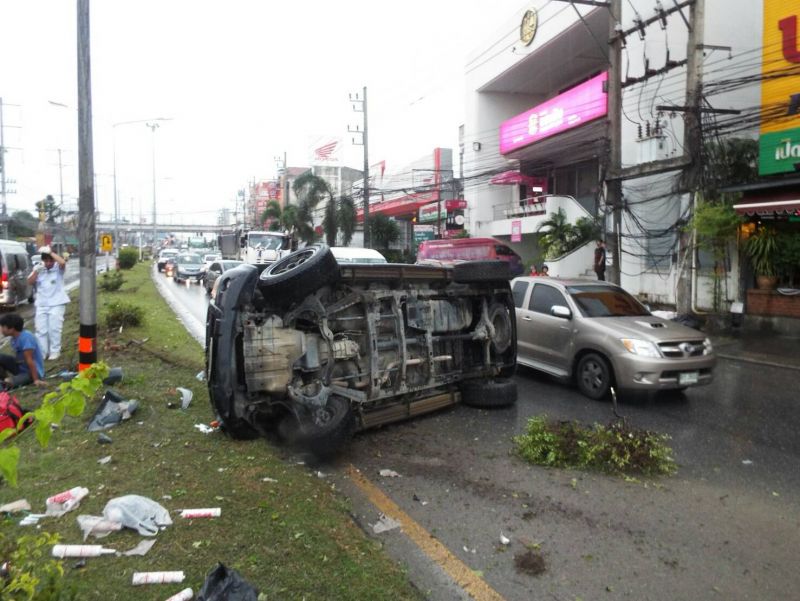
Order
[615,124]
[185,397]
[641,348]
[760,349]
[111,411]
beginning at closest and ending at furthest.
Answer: [111,411] < [185,397] < [641,348] < [760,349] < [615,124]

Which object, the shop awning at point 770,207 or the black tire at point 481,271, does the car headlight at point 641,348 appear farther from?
the shop awning at point 770,207

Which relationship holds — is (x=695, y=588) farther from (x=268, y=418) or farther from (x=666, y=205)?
(x=666, y=205)

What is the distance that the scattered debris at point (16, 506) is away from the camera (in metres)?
3.72

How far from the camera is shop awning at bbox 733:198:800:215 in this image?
482 inches

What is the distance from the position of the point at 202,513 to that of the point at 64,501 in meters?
0.93

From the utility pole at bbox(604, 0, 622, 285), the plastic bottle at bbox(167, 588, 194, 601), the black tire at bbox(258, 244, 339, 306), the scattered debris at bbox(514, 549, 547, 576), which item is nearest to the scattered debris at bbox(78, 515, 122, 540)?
the plastic bottle at bbox(167, 588, 194, 601)

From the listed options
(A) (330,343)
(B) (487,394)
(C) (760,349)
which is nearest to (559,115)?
(C) (760,349)

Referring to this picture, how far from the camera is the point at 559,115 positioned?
23.9 meters

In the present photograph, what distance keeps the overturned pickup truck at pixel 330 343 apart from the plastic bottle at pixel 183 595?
7.59ft

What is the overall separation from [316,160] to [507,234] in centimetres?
5269

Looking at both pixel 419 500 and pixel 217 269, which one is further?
pixel 217 269

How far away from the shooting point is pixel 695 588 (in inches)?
130

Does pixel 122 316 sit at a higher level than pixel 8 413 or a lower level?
higher

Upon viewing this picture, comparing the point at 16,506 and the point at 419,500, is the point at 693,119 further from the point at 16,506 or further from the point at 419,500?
the point at 16,506
